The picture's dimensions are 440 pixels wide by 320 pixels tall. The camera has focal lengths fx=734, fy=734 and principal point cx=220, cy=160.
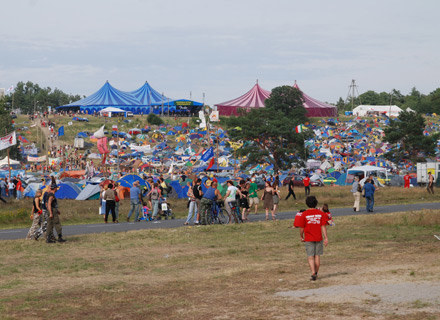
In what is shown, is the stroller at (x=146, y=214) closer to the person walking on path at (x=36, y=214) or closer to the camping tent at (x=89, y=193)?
the person walking on path at (x=36, y=214)

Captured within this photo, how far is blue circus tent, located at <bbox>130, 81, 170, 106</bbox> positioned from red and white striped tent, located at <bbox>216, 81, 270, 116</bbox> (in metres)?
11.0

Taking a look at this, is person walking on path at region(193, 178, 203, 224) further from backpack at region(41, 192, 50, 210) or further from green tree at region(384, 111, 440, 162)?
green tree at region(384, 111, 440, 162)

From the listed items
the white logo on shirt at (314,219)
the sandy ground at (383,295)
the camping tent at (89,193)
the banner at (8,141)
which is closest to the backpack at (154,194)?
the camping tent at (89,193)

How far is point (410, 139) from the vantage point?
65.8m

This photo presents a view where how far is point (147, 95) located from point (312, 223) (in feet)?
331

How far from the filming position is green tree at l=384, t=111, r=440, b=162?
65438 mm

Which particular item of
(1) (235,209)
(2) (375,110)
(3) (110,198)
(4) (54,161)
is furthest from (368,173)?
(2) (375,110)

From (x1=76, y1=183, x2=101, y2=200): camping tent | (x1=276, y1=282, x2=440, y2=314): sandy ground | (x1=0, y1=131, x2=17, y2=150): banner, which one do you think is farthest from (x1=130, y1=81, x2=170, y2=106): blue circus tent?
(x1=276, y1=282, x2=440, y2=314): sandy ground

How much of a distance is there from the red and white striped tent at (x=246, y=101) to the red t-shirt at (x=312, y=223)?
279 ft

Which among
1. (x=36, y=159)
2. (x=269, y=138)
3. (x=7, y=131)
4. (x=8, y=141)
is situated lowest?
(x=8, y=141)

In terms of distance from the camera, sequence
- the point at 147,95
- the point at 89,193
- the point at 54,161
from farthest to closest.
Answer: the point at 147,95 → the point at 54,161 → the point at 89,193

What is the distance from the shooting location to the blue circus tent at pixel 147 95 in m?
107

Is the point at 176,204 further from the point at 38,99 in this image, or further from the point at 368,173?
the point at 38,99

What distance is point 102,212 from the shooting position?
29516 mm
